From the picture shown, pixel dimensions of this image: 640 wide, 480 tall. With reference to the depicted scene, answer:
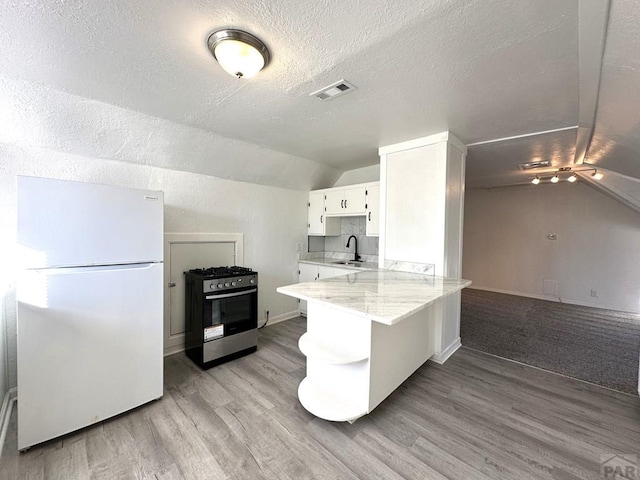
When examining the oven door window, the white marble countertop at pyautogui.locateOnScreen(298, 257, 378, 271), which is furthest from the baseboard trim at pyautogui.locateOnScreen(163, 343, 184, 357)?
the white marble countertop at pyautogui.locateOnScreen(298, 257, 378, 271)

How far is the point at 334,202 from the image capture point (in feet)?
12.6

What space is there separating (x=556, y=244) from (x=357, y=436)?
5650 mm

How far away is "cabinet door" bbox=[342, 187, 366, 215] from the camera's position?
11.5 ft

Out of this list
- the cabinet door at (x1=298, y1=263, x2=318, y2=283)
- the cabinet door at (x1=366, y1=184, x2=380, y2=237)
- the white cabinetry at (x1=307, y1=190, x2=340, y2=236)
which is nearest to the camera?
the cabinet door at (x1=366, y1=184, x2=380, y2=237)

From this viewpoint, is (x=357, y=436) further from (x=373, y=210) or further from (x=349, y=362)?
(x=373, y=210)

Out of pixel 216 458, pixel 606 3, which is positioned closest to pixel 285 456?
pixel 216 458

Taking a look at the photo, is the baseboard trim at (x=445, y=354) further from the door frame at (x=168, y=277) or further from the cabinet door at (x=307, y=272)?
the door frame at (x=168, y=277)

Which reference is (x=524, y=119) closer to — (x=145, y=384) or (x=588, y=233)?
(x=145, y=384)

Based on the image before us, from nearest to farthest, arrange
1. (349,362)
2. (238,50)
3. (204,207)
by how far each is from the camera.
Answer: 1. (238,50)
2. (349,362)
3. (204,207)

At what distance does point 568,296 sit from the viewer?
4.92 meters

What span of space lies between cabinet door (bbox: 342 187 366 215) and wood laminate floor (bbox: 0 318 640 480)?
2.09m

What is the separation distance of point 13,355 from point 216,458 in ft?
6.24

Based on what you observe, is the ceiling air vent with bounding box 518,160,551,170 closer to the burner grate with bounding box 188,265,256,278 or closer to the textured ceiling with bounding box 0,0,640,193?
the textured ceiling with bounding box 0,0,640,193

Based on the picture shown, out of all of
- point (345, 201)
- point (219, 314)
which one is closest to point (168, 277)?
point (219, 314)
